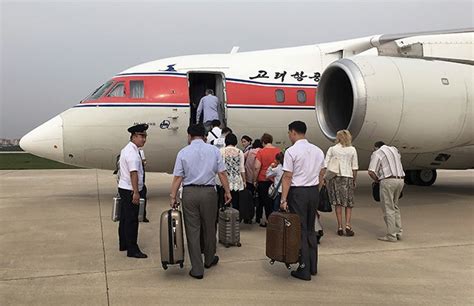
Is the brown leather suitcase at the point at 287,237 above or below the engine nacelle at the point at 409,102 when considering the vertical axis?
below

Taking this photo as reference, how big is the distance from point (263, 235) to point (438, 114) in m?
4.05

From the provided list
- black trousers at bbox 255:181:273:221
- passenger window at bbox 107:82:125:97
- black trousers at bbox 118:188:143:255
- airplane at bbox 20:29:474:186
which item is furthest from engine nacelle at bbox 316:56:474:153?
passenger window at bbox 107:82:125:97

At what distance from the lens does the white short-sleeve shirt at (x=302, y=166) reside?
4.83m

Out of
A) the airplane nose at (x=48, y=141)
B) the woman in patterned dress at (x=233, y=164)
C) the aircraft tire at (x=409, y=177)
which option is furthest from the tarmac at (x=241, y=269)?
the aircraft tire at (x=409, y=177)

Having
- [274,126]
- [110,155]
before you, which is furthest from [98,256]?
[274,126]

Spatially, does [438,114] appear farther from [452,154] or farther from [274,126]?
[274,126]

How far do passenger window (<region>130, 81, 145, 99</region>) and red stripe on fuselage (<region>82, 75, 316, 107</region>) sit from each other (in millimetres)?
69

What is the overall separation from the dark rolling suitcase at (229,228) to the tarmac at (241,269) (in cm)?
12

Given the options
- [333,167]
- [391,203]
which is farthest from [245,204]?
[391,203]

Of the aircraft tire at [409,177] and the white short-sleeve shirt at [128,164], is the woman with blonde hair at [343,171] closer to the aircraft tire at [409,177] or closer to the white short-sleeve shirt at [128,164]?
the white short-sleeve shirt at [128,164]

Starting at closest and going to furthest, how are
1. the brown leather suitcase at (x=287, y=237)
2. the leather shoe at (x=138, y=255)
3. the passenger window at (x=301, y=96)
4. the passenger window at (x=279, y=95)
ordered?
the brown leather suitcase at (x=287, y=237)
the leather shoe at (x=138, y=255)
the passenger window at (x=279, y=95)
the passenger window at (x=301, y=96)

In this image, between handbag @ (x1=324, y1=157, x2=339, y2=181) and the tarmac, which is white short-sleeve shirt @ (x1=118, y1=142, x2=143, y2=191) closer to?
the tarmac

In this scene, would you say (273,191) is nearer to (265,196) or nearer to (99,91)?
(265,196)

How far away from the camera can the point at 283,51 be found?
1077 centimetres
